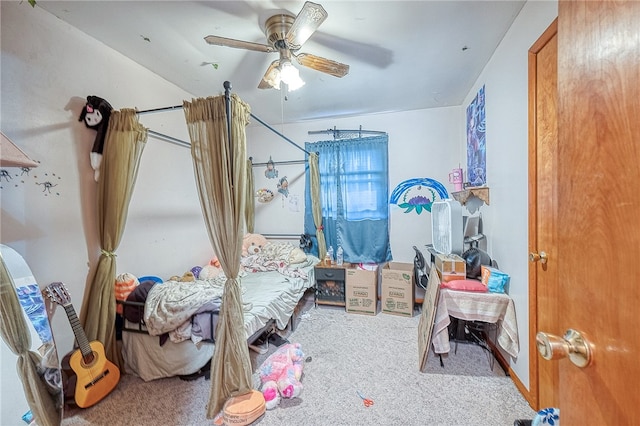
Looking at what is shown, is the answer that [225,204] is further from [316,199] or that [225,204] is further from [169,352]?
[316,199]

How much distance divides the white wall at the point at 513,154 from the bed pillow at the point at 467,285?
20cm

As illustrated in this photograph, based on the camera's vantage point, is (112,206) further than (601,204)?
Yes

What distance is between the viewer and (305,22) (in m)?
1.45

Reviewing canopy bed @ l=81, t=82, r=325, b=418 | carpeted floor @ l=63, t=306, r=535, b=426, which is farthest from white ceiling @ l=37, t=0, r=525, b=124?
carpeted floor @ l=63, t=306, r=535, b=426

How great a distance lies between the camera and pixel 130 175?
199 centimetres

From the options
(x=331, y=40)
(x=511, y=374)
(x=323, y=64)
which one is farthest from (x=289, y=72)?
(x=511, y=374)

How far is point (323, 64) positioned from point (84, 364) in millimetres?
2685

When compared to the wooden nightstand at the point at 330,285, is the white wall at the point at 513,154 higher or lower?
higher

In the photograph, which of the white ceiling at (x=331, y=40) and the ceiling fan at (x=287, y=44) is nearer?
the ceiling fan at (x=287, y=44)

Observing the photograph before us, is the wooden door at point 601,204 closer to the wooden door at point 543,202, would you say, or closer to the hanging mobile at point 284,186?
the wooden door at point 543,202

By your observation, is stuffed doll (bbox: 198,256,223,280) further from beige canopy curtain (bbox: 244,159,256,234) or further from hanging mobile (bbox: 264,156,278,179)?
hanging mobile (bbox: 264,156,278,179)

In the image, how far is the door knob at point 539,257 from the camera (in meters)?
1.47

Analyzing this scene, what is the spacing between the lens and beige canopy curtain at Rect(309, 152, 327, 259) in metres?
3.49

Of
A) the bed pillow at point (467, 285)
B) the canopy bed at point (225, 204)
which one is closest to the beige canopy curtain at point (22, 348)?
the canopy bed at point (225, 204)
